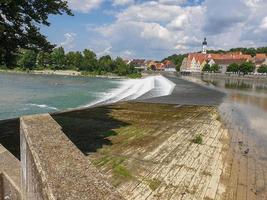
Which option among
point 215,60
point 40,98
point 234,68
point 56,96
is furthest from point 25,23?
point 215,60

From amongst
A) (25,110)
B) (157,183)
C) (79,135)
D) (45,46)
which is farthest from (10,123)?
(25,110)

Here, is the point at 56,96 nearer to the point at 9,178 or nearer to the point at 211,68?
the point at 9,178

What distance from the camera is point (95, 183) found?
12.0 feet

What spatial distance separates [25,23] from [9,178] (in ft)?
20.3

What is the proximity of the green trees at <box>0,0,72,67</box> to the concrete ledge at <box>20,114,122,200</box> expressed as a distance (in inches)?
233

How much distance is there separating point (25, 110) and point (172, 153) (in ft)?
71.5

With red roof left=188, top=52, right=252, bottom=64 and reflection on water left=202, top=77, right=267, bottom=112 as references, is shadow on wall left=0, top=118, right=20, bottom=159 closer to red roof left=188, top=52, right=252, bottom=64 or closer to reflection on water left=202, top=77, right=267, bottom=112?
reflection on water left=202, top=77, right=267, bottom=112

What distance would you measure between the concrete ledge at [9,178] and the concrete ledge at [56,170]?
1.55 m

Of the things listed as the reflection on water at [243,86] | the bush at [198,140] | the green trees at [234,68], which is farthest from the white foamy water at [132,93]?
the green trees at [234,68]

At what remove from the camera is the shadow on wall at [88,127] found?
12152 mm

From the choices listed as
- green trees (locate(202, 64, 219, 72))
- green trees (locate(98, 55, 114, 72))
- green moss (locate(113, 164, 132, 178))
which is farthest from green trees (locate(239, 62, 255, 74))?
green moss (locate(113, 164, 132, 178))

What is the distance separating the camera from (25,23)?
1091cm

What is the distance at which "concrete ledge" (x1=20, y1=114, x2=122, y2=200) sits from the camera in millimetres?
3437

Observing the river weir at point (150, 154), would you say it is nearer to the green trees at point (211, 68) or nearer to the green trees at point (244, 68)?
the green trees at point (244, 68)
